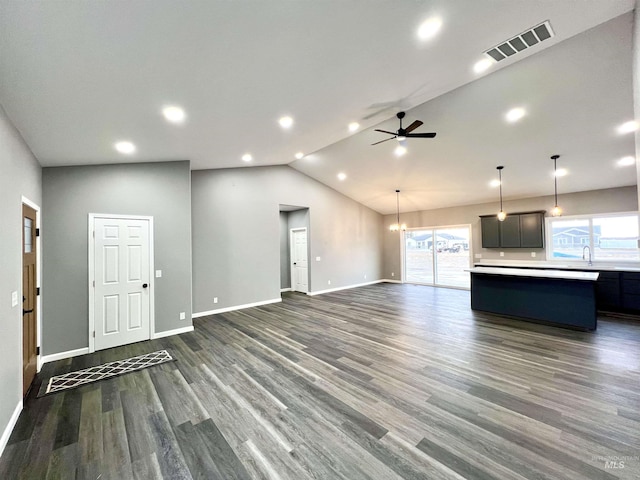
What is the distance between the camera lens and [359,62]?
2.68 meters

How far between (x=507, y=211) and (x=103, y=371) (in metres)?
9.42

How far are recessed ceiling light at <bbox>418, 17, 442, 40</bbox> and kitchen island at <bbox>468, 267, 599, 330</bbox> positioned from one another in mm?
4423

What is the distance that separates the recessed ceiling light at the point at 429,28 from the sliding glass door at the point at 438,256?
7145 millimetres

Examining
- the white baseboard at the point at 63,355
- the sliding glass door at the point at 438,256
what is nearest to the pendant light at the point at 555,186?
the sliding glass door at the point at 438,256

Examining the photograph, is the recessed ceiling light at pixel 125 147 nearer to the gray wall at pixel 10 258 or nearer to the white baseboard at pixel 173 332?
the gray wall at pixel 10 258

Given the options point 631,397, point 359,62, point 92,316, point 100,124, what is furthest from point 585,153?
point 92,316

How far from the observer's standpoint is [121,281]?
13.9ft

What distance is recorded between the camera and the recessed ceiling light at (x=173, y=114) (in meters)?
2.89

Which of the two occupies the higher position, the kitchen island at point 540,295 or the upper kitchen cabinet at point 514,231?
the upper kitchen cabinet at point 514,231

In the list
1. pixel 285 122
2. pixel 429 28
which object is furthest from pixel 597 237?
pixel 285 122

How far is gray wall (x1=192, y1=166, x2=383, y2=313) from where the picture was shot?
589 centimetres

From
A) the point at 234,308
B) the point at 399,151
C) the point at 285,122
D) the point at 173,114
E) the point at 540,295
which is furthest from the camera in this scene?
the point at 234,308

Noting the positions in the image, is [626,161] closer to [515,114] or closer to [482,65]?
[515,114]

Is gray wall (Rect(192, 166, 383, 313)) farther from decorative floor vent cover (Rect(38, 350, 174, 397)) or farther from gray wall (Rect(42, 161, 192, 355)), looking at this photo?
decorative floor vent cover (Rect(38, 350, 174, 397))
